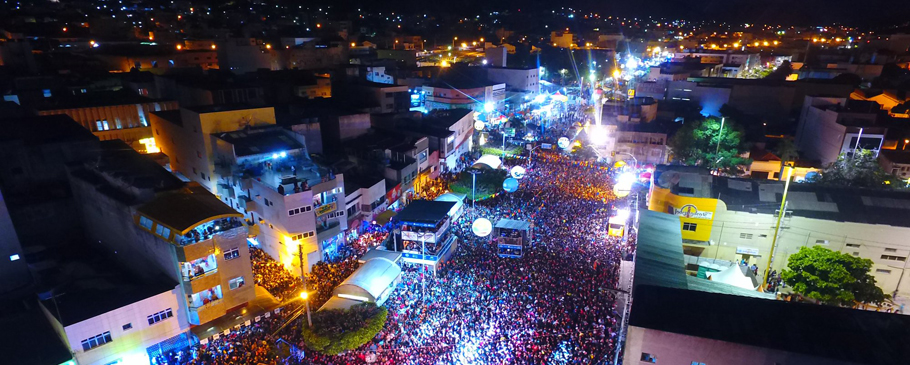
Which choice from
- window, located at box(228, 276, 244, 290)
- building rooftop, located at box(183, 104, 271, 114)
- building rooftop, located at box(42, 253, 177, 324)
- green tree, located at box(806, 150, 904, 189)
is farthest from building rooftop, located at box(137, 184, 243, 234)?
green tree, located at box(806, 150, 904, 189)

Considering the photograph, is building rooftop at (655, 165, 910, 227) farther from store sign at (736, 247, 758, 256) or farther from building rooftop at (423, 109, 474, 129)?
building rooftop at (423, 109, 474, 129)

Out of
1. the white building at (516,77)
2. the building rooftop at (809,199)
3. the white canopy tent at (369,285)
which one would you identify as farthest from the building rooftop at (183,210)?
the white building at (516,77)

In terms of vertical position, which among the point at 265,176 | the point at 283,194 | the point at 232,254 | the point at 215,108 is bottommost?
the point at 232,254

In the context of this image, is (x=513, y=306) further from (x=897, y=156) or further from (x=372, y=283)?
(x=897, y=156)

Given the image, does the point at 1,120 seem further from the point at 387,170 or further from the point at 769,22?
the point at 769,22

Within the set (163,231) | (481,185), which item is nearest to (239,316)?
(163,231)

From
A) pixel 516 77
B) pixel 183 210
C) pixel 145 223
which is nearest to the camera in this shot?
pixel 183 210
